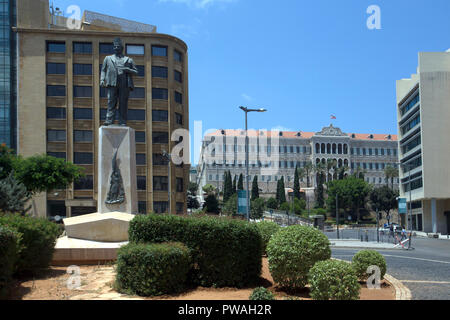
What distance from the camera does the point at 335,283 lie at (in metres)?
9.43

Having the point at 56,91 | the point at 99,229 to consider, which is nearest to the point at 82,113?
the point at 56,91

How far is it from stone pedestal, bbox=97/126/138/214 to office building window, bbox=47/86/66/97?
45.1 m

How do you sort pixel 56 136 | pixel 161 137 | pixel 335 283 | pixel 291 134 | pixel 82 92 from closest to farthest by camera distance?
1. pixel 335 283
2. pixel 56 136
3. pixel 82 92
4. pixel 161 137
5. pixel 291 134

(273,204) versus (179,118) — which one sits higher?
(179,118)

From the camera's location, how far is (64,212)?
5912 centimetres

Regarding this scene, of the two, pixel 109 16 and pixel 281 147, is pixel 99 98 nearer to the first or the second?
pixel 109 16

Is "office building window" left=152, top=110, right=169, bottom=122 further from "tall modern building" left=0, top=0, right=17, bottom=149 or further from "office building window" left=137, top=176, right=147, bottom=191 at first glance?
"tall modern building" left=0, top=0, right=17, bottom=149

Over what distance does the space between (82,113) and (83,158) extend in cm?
620

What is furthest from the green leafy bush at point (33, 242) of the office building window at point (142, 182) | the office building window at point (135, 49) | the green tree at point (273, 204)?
the green tree at point (273, 204)

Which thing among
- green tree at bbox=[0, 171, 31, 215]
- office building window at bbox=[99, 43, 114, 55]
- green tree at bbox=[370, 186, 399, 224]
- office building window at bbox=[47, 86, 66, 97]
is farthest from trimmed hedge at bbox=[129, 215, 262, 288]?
green tree at bbox=[370, 186, 399, 224]

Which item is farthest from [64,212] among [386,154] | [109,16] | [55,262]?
[386,154]

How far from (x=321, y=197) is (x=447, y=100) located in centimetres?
5475

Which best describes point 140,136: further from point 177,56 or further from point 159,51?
point 177,56
